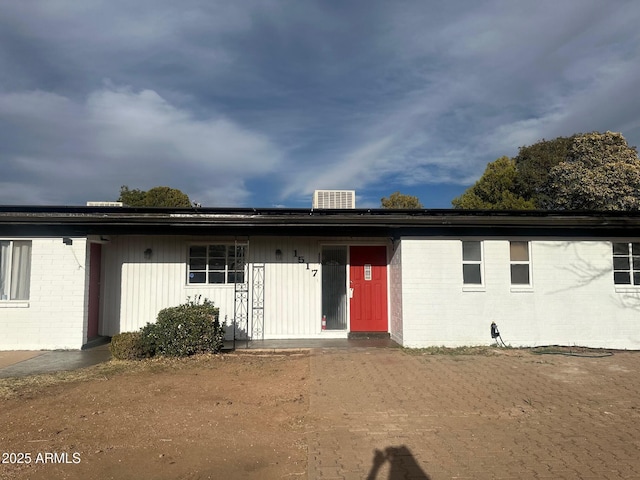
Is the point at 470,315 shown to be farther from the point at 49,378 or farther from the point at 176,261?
the point at 49,378

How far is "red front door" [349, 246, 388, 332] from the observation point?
11305 millimetres

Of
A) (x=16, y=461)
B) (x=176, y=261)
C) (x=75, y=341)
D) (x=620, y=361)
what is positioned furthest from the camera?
(x=176, y=261)

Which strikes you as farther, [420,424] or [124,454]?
[420,424]

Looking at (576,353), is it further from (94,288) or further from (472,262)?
(94,288)

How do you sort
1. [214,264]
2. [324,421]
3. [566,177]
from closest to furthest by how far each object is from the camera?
1. [324,421]
2. [214,264]
3. [566,177]

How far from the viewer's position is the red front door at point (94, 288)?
33.9ft

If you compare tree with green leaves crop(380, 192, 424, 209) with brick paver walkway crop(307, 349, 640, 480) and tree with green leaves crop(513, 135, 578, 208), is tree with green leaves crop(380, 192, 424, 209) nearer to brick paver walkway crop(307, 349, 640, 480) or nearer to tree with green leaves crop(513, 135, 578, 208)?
tree with green leaves crop(513, 135, 578, 208)

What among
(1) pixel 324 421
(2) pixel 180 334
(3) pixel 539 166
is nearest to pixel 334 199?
(2) pixel 180 334

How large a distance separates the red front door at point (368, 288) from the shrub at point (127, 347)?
5.39m

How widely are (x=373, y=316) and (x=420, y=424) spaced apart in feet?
20.7

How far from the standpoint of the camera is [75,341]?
9578mm

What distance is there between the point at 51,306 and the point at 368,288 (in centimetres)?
783

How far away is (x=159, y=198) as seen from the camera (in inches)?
1255

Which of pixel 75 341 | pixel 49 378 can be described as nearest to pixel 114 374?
pixel 49 378
